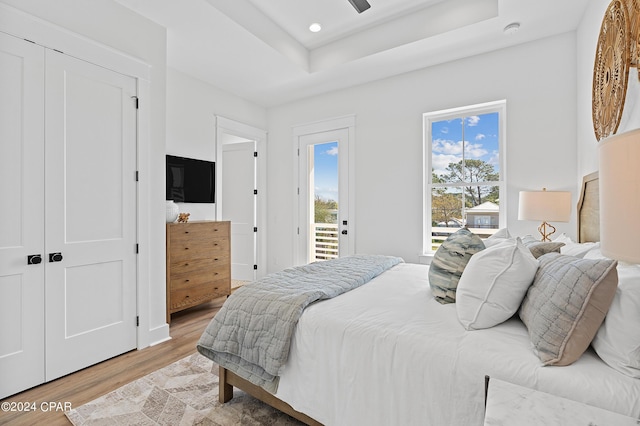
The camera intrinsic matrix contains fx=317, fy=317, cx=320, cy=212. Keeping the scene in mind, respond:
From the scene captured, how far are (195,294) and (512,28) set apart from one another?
405cm

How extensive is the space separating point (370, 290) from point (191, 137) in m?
3.05

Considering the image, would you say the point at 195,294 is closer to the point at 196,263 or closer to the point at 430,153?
the point at 196,263

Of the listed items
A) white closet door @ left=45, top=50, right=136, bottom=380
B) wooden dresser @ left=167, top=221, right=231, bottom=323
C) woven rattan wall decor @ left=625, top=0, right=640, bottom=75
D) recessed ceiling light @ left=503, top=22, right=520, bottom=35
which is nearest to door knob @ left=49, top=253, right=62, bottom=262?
white closet door @ left=45, top=50, right=136, bottom=380

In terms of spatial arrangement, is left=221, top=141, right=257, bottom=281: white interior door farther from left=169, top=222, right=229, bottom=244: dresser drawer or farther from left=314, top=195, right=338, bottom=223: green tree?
left=169, top=222, right=229, bottom=244: dresser drawer

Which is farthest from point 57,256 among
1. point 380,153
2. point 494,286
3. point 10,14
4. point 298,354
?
point 380,153

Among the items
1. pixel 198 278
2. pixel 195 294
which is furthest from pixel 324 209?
pixel 195 294

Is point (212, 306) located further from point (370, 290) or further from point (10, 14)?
point (10, 14)

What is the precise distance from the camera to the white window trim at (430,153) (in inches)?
130

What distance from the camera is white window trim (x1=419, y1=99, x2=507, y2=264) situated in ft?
10.9

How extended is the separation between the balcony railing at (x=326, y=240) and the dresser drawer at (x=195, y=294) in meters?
1.41

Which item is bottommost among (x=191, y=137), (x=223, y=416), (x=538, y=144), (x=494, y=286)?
(x=223, y=416)

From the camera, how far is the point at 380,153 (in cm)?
402

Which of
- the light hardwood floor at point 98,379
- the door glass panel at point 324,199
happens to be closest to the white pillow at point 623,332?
the light hardwood floor at point 98,379

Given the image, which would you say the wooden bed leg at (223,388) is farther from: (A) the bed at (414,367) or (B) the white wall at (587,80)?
(B) the white wall at (587,80)
